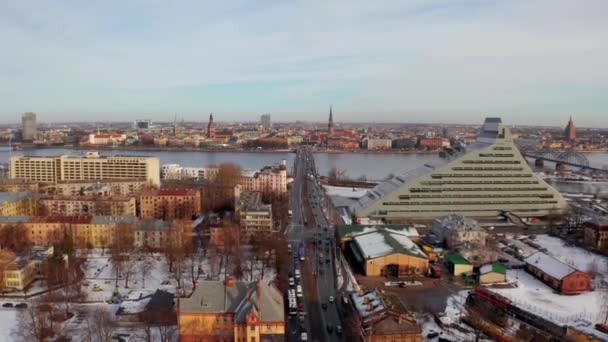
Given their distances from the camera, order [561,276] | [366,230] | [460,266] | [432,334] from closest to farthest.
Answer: [432,334] → [561,276] → [460,266] → [366,230]

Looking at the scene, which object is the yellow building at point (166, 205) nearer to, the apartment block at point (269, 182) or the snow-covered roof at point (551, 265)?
the apartment block at point (269, 182)

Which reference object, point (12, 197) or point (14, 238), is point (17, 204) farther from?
point (14, 238)

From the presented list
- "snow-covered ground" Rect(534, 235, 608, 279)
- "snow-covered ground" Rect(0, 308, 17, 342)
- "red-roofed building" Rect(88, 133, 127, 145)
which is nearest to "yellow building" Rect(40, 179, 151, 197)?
"snow-covered ground" Rect(0, 308, 17, 342)

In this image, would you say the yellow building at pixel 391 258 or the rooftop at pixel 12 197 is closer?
the yellow building at pixel 391 258

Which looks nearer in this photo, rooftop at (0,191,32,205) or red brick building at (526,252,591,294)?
red brick building at (526,252,591,294)

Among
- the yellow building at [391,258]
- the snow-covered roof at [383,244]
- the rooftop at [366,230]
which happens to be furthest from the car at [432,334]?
the rooftop at [366,230]

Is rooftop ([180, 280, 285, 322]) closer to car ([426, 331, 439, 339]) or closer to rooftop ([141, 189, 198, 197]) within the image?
car ([426, 331, 439, 339])

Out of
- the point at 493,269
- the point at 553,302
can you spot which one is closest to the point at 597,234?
the point at 493,269
